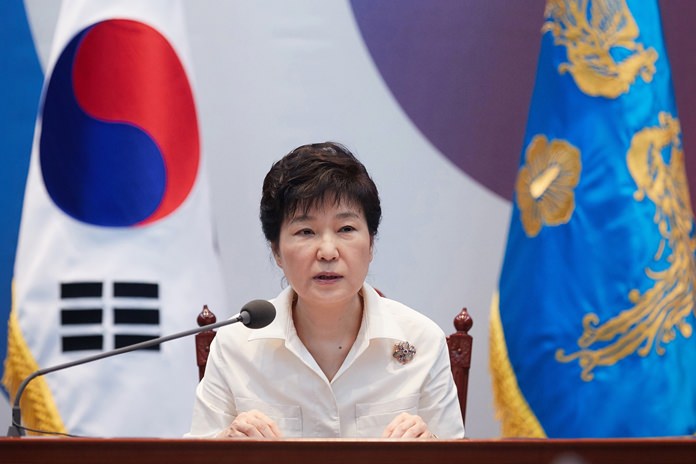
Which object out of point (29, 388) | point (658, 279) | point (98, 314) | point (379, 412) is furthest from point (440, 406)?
point (29, 388)

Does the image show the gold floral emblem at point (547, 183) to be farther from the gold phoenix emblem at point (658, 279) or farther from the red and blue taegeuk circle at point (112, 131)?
the red and blue taegeuk circle at point (112, 131)

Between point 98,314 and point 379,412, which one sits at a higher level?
point 98,314

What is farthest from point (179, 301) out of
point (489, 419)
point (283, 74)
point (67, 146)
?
point (489, 419)

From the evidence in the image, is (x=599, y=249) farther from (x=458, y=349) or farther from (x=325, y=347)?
(x=325, y=347)

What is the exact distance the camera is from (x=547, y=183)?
2.50 m

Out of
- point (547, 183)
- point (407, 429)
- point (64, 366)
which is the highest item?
point (547, 183)

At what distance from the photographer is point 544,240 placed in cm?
247

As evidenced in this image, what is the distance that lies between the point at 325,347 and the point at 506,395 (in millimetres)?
843

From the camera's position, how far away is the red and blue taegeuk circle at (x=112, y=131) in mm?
2531
